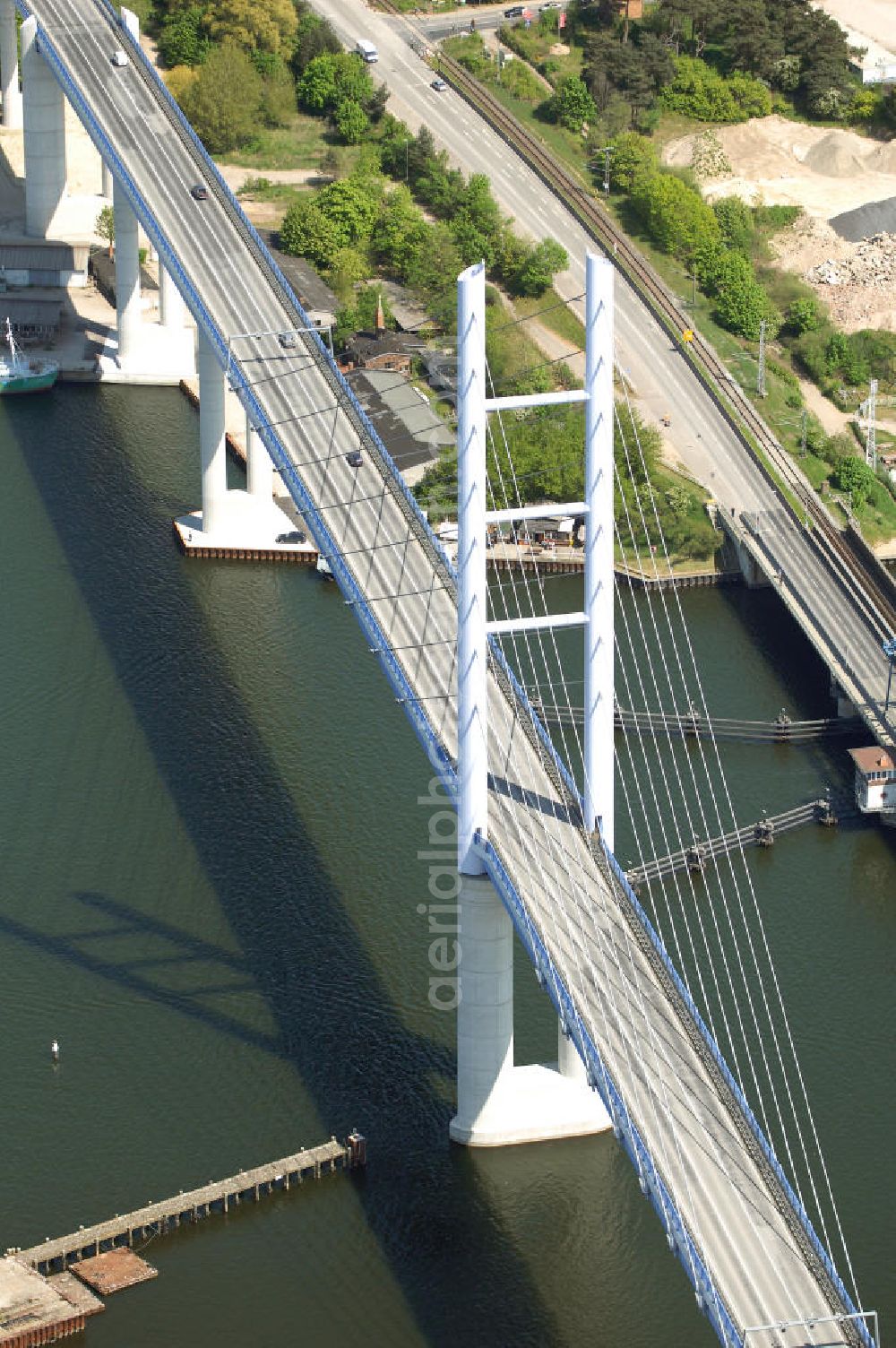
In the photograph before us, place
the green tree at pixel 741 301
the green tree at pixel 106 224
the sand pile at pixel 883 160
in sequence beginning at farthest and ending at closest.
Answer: the sand pile at pixel 883 160 < the green tree at pixel 106 224 < the green tree at pixel 741 301

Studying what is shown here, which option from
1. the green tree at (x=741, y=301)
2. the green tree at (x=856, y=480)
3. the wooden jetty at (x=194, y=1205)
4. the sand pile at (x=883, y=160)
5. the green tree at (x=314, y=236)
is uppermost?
the sand pile at (x=883, y=160)

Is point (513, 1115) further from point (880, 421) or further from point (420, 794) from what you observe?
point (880, 421)

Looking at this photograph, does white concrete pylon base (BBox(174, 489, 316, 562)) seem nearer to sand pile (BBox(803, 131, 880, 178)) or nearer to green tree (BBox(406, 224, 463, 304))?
green tree (BBox(406, 224, 463, 304))

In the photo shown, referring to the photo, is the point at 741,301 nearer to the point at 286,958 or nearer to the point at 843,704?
the point at 843,704

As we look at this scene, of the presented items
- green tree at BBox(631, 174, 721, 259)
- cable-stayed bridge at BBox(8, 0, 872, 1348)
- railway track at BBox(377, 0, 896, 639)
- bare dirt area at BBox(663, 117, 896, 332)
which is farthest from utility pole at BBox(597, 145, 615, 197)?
cable-stayed bridge at BBox(8, 0, 872, 1348)

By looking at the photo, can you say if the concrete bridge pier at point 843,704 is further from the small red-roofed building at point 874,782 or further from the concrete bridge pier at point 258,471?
the concrete bridge pier at point 258,471

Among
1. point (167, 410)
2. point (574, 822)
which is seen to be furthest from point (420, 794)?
point (167, 410)

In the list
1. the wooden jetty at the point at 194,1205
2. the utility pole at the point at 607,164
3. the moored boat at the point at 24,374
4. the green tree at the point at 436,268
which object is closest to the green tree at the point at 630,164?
the utility pole at the point at 607,164
